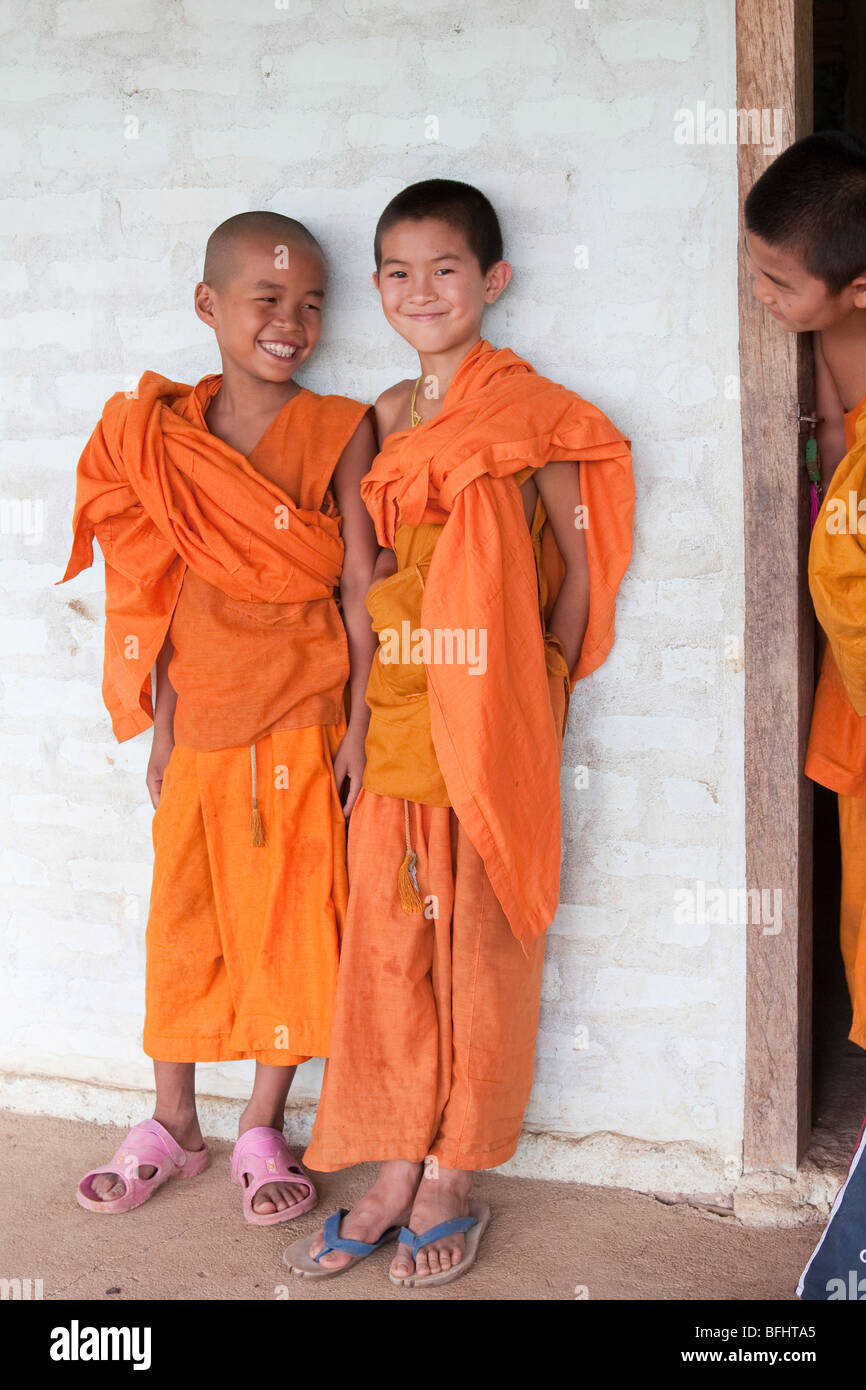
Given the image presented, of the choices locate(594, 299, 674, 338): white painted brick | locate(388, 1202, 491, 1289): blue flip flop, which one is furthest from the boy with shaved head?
locate(594, 299, 674, 338): white painted brick

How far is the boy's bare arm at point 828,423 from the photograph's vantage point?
247 cm

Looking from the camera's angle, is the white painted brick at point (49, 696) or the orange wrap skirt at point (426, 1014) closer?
the orange wrap skirt at point (426, 1014)

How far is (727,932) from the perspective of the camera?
→ 2.59 m

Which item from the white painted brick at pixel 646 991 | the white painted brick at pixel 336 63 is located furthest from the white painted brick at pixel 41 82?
the white painted brick at pixel 646 991

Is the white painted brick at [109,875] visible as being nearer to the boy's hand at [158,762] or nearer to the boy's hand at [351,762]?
the boy's hand at [158,762]

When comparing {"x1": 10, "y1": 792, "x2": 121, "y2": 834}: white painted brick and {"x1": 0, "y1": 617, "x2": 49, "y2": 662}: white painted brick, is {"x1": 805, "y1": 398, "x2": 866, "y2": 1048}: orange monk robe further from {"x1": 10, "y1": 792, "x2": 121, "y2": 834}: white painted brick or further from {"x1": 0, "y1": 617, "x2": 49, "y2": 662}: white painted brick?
{"x1": 0, "y1": 617, "x2": 49, "y2": 662}: white painted brick

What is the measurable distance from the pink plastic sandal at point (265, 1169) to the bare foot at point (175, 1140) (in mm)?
156

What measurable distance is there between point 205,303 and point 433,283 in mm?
535

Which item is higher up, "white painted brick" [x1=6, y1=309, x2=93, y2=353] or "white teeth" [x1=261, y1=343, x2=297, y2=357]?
"white painted brick" [x1=6, y1=309, x2=93, y2=353]

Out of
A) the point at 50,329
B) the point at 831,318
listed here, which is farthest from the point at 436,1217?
the point at 50,329

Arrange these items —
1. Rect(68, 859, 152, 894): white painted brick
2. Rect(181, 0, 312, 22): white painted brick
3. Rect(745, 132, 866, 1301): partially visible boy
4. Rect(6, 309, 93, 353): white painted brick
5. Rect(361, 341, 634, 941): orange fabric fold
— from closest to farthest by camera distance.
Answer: Rect(745, 132, 866, 1301): partially visible boy < Rect(361, 341, 634, 941): orange fabric fold < Rect(181, 0, 312, 22): white painted brick < Rect(6, 309, 93, 353): white painted brick < Rect(68, 859, 152, 894): white painted brick

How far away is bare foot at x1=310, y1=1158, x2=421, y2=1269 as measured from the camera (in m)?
2.41

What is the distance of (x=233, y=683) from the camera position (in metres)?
2.62

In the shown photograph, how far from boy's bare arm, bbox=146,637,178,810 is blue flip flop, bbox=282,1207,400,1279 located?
994mm
